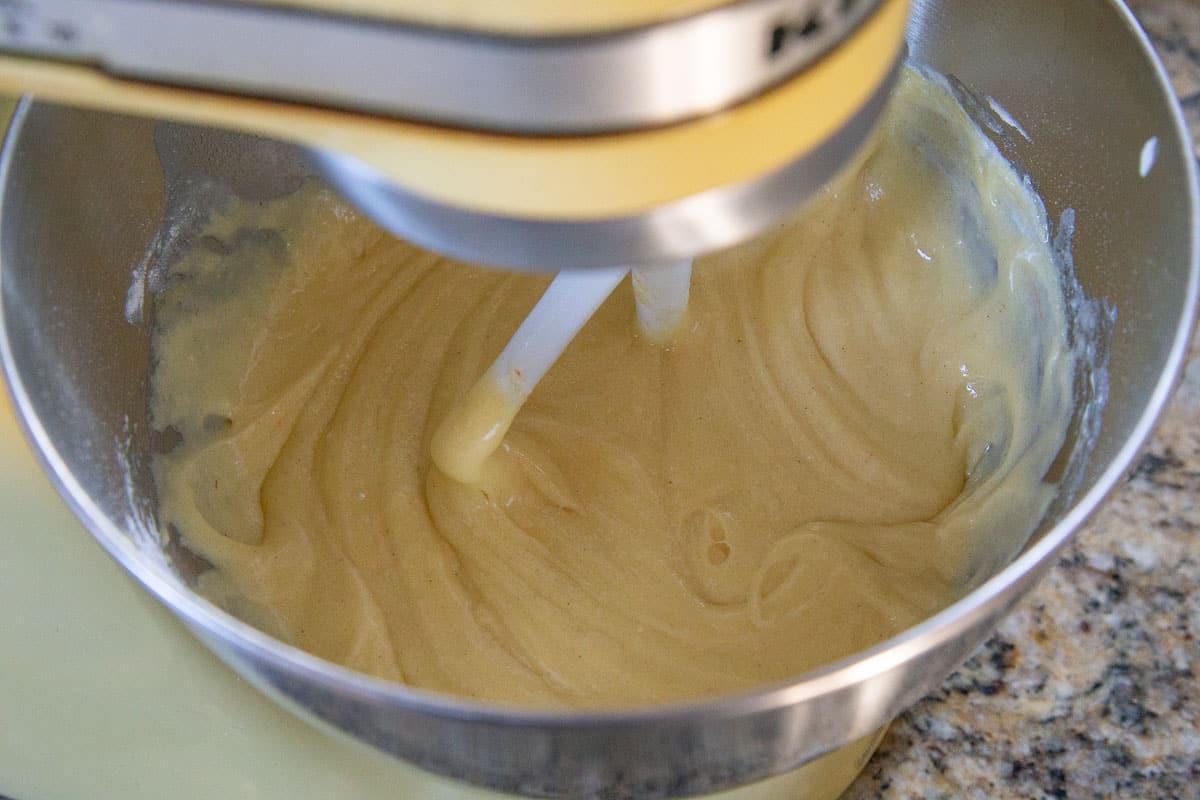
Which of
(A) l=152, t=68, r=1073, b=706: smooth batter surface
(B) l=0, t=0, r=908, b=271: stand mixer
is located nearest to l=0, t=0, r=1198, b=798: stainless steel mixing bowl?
(A) l=152, t=68, r=1073, b=706: smooth batter surface

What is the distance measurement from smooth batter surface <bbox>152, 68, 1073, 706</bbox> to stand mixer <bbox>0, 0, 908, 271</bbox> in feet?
1.46

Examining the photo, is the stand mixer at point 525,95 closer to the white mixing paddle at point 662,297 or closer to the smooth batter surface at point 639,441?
→ the white mixing paddle at point 662,297

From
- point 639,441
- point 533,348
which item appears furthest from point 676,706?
point 639,441

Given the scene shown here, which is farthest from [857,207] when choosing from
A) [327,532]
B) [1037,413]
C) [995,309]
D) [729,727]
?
[729,727]

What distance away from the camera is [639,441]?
0.93 metres

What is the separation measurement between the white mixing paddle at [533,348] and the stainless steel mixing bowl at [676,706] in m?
0.22

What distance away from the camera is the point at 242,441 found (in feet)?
3.05

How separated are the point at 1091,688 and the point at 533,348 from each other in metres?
0.51

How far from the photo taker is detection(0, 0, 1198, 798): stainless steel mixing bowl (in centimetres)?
50

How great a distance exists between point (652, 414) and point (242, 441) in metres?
0.34

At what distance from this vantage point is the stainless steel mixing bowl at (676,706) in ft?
1.63

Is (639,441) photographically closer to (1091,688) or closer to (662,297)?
(662,297)

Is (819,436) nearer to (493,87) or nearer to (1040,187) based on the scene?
(1040,187)

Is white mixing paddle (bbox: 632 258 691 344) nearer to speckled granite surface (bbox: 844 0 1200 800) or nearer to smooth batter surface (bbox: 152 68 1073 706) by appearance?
smooth batter surface (bbox: 152 68 1073 706)
